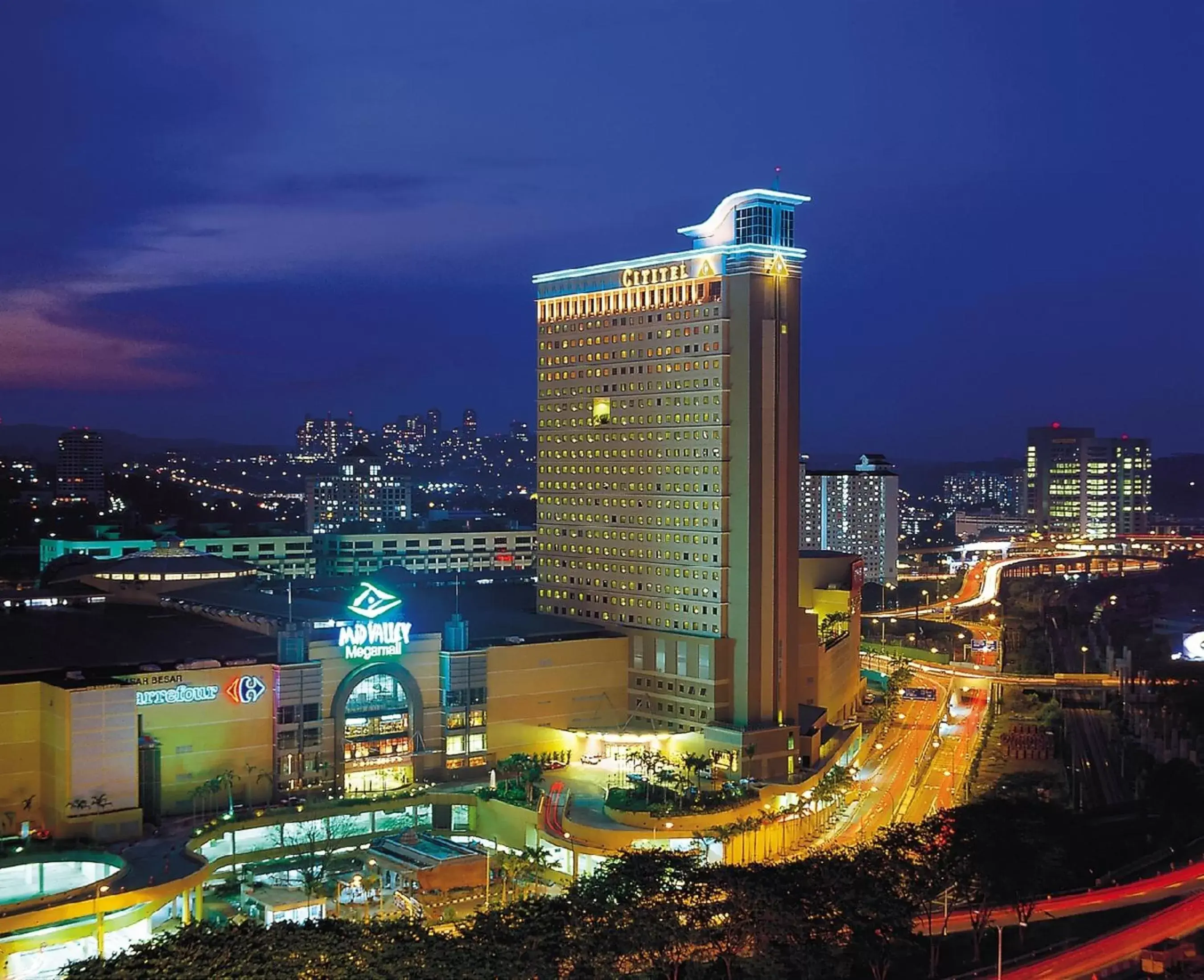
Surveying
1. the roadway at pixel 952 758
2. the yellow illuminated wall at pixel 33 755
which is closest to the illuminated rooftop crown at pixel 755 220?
the roadway at pixel 952 758

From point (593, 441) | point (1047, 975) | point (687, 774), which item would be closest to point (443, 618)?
point (593, 441)

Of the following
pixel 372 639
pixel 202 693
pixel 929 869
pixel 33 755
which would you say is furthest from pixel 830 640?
pixel 33 755

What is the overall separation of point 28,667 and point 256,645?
12.0 m

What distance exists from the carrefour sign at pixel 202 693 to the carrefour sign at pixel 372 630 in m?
5.43

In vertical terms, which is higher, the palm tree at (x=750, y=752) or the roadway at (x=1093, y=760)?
the palm tree at (x=750, y=752)

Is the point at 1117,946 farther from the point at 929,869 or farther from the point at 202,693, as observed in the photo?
the point at 202,693

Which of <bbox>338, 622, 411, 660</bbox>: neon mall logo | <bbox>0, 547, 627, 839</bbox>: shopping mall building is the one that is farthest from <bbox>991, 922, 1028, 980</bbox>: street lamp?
<bbox>338, 622, 411, 660</bbox>: neon mall logo

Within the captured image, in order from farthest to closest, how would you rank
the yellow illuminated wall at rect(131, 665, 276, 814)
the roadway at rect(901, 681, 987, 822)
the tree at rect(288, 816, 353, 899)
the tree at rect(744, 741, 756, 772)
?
the tree at rect(744, 741, 756, 772)
the roadway at rect(901, 681, 987, 822)
the yellow illuminated wall at rect(131, 665, 276, 814)
the tree at rect(288, 816, 353, 899)

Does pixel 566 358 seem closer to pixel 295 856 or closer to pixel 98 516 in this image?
pixel 295 856

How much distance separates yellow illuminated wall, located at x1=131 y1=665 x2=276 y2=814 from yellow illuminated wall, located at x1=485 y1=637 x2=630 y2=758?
13.7 m

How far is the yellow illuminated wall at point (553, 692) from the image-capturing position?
255 ft

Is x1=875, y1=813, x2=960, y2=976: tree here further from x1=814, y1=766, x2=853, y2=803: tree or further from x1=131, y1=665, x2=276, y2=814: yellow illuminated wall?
x1=131, y1=665, x2=276, y2=814: yellow illuminated wall

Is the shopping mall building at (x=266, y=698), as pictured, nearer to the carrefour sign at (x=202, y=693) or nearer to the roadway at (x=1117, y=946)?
the carrefour sign at (x=202, y=693)

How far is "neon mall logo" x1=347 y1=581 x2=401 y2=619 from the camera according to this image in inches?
2881
